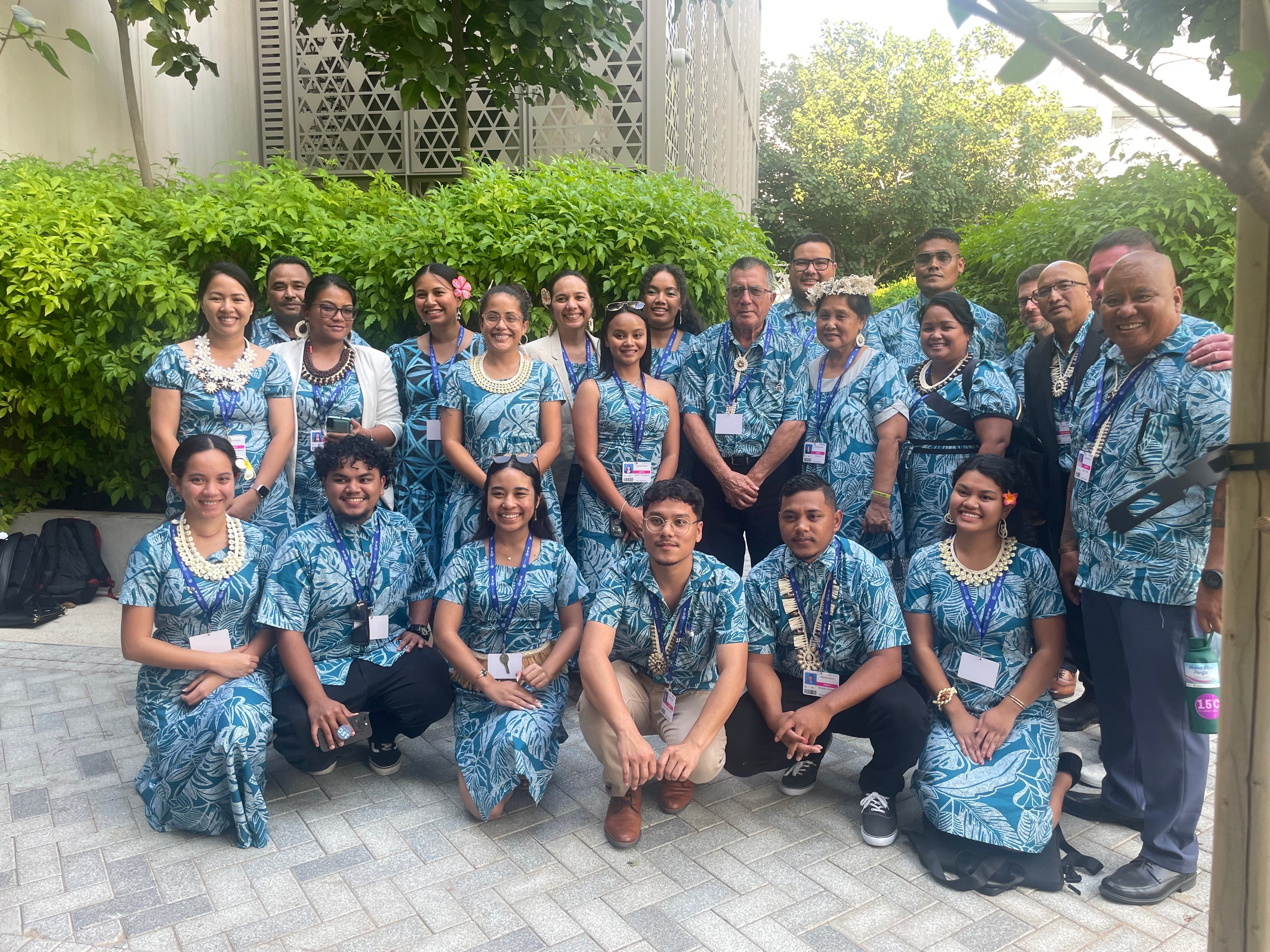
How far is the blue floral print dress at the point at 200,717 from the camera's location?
10.4ft

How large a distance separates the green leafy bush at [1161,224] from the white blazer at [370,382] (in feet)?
12.8

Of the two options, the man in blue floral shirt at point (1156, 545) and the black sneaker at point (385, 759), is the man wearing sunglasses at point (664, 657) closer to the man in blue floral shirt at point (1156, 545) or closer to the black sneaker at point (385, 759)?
the black sneaker at point (385, 759)

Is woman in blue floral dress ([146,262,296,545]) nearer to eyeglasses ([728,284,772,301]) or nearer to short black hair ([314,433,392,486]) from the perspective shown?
short black hair ([314,433,392,486])

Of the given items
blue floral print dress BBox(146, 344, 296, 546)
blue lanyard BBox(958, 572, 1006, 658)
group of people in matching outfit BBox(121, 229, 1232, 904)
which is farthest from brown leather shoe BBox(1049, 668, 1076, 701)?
blue floral print dress BBox(146, 344, 296, 546)

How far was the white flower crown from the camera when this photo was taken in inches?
165

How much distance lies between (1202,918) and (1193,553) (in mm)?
1049

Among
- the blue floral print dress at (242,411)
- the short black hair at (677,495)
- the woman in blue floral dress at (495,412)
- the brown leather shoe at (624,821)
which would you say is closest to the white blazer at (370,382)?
the blue floral print dress at (242,411)

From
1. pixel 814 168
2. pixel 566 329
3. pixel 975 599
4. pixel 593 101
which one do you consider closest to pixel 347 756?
pixel 566 329

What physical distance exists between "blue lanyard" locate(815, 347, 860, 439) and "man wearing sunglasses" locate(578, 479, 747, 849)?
1.03 metres

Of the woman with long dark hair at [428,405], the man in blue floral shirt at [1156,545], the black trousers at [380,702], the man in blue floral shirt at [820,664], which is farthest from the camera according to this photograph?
the woman with long dark hair at [428,405]

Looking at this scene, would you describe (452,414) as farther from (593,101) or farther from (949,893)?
(593,101)

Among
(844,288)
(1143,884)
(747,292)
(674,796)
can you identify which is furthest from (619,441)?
(1143,884)

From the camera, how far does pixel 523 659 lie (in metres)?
3.67

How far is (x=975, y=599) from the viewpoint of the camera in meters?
3.36
